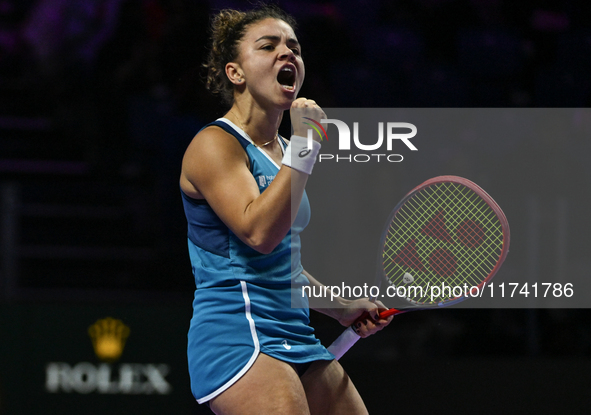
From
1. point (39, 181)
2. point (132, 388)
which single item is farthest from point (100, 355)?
point (39, 181)

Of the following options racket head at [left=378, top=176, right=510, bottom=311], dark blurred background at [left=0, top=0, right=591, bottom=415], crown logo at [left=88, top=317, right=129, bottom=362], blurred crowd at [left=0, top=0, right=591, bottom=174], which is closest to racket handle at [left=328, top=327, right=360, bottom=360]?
racket head at [left=378, top=176, right=510, bottom=311]

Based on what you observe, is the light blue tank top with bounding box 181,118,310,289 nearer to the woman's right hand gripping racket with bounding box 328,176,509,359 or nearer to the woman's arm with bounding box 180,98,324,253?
the woman's arm with bounding box 180,98,324,253

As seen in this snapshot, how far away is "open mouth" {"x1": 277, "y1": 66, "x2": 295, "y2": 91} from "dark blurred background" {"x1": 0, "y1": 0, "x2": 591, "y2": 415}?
1379 millimetres

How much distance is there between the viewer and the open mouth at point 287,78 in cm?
177

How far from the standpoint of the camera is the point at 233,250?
1.65 m

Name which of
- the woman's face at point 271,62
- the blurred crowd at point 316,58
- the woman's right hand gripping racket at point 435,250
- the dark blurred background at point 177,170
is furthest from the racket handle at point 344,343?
the blurred crowd at point 316,58

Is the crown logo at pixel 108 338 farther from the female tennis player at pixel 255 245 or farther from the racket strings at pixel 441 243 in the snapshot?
the female tennis player at pixel 255 245

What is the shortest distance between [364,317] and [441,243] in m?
0.50

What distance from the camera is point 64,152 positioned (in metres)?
4.53

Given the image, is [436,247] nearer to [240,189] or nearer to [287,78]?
[287,78]

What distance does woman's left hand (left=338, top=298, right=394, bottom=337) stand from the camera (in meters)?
1.91

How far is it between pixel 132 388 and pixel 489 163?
218 centimetres

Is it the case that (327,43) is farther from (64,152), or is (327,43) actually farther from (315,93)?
(64,152)

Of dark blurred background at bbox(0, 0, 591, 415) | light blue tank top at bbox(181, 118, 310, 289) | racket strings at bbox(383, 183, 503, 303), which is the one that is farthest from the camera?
dark blurred background at bbox(0, 0, 591, 415)
